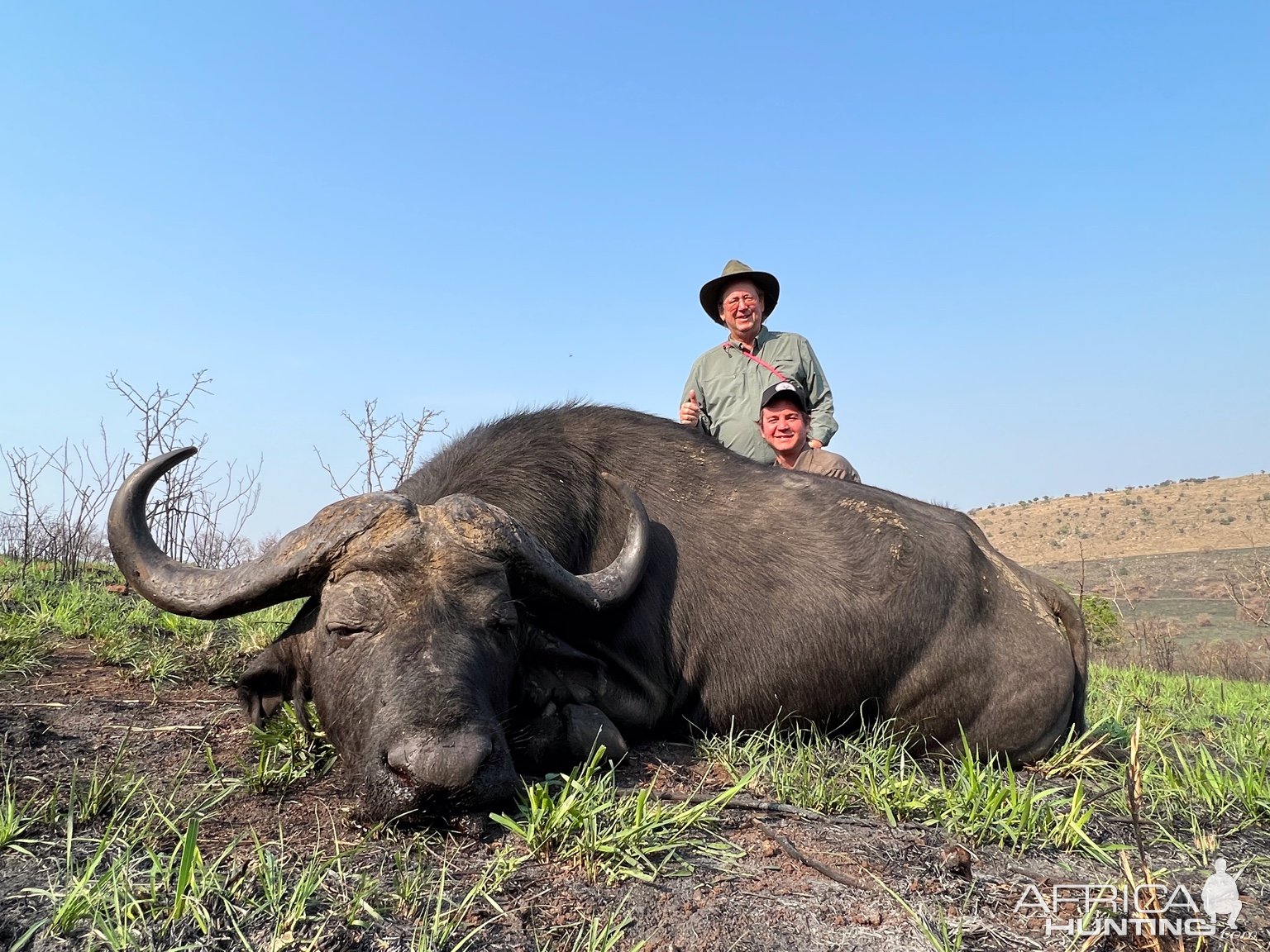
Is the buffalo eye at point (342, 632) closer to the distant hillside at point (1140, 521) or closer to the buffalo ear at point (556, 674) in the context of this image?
the buffalo ear at point (556, 674)

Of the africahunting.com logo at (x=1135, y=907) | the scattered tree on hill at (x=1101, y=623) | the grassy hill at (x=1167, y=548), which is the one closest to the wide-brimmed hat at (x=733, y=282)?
the africahunting.com logo at (x=1135, y=907)

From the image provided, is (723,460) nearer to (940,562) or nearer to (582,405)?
(582,405)

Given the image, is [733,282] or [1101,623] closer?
[733,282]

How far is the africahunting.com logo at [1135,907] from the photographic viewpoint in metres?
1.94

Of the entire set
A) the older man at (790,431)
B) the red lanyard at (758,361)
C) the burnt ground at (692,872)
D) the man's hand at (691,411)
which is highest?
the red lanyard at (758,361)

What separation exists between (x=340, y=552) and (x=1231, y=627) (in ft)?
73.3

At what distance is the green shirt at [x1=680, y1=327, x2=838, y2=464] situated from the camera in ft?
19.7

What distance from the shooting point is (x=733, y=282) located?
6.45m

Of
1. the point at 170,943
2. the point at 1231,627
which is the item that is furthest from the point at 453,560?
the point at 1231,627

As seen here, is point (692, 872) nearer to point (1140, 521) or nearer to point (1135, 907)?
point (1135, 907)

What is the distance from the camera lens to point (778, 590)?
3783 millimetres

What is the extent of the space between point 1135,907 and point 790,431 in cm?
404

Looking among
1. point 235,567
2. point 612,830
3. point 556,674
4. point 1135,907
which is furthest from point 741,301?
point 1135,907

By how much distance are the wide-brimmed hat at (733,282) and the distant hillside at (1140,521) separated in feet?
105
